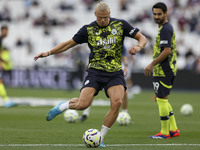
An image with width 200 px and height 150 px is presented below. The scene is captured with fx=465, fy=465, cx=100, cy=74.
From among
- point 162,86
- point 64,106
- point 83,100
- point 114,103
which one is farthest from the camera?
point 162,86

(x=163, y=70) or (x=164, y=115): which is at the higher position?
(x=163, y=70)

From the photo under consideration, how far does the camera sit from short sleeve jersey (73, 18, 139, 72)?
764 centimetres

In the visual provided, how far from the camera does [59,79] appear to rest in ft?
103

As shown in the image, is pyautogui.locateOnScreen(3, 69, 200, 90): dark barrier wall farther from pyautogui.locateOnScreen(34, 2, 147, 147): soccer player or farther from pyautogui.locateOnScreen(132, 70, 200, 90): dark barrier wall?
pyautogui.locateOnScreen(34, 2, 147, 147): soccer player

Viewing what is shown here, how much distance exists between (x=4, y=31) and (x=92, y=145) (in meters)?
9.23

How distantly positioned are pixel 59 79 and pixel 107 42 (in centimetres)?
2403

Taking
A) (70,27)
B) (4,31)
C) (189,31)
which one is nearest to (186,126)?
(4,31)

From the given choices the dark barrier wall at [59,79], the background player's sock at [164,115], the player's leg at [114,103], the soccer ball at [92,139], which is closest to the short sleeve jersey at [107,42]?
the player's leg at [114,103]

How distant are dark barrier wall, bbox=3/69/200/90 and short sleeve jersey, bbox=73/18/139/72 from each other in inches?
852

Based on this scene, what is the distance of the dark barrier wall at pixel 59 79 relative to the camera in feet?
98.3

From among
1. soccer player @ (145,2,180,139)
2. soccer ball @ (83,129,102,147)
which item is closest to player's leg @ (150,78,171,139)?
soccer player @ (145,2,180,139)

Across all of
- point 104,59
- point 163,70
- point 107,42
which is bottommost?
point 163,70

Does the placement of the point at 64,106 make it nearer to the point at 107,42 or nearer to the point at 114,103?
the point at 114,103

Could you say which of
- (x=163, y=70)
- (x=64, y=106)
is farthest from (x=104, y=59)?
(x=163, y=70)
